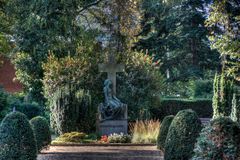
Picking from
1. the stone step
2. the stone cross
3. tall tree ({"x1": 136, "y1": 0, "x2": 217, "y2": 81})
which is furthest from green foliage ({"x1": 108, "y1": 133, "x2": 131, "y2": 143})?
tall tree ({"x1": 136, "y1": 0, "x2": 217, "y2": 81})

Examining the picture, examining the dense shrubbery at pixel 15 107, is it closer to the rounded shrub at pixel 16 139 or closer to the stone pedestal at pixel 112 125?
the stone pedestal at pixel 112 125

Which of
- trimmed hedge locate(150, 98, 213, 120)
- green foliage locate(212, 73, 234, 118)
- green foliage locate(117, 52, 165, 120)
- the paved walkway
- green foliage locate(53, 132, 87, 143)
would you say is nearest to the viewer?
the paved walkway

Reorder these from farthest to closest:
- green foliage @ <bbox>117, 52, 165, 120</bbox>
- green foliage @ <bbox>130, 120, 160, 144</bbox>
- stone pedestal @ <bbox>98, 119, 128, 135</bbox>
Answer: green foliage @ <bbox>117, 52, 165, 120</bbox>
stone pedestal @ <bbox>98, 119, 128, 135</bbox>
green foliage @ <bbox>130, 120, 160, 144</bbox>

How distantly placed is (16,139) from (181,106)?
18.9 metres

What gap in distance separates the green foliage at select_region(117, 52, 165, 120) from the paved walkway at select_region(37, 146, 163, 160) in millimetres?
7047

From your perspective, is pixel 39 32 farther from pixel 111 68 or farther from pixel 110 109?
pixel 110 109

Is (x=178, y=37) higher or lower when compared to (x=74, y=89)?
higher

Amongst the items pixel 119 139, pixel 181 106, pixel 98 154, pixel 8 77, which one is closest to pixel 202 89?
pixel 181 106

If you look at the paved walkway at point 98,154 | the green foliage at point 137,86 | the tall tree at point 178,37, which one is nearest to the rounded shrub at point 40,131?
the paved walkway at point 98,154

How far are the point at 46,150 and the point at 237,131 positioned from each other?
743 cm

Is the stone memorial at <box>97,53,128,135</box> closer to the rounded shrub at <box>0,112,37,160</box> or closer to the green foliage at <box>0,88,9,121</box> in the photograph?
the green foliage at <box>0,88,9,121</box>

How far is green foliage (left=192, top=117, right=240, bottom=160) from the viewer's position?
6555 mm

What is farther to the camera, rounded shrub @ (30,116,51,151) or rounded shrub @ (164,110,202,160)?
rounded shrub @ (30,116,51,151)

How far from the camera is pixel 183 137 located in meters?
8.84
